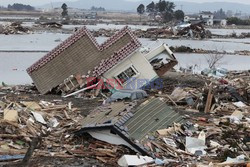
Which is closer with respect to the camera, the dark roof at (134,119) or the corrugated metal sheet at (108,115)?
the dark roof at (134,119)

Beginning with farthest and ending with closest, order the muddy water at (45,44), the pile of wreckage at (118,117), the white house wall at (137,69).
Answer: the muddy water at (45,44) → the white house wall at (137,69) → the pile of wreckage at (118,117)

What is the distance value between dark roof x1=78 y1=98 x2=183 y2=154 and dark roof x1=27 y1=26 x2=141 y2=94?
6.57 m

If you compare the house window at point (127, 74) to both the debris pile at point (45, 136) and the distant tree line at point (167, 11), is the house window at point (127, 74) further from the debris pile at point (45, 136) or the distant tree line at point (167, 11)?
the distant tree line at point (167, 11)

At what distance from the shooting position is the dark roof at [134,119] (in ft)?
33.9

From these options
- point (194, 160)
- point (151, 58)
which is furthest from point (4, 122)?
point (151, 58)

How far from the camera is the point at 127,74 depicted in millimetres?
19125

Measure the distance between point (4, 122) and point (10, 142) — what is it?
95cm

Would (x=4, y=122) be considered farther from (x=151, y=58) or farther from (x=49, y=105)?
(x=151, y=58)

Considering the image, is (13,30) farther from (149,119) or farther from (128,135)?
(128,135)

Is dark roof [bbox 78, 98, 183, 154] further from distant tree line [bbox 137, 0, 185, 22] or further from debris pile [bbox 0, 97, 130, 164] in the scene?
distant tree line [bbox 137, 0, 185, 22]

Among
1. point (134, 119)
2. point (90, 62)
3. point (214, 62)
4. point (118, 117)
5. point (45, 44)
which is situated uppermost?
point (90, 62)

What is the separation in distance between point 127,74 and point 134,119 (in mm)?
7992

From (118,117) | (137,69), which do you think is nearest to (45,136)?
(118,117)

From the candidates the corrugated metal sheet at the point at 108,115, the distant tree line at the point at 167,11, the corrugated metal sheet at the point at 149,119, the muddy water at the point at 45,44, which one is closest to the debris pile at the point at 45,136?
the corrugated metal sheet at the point at 108,115
